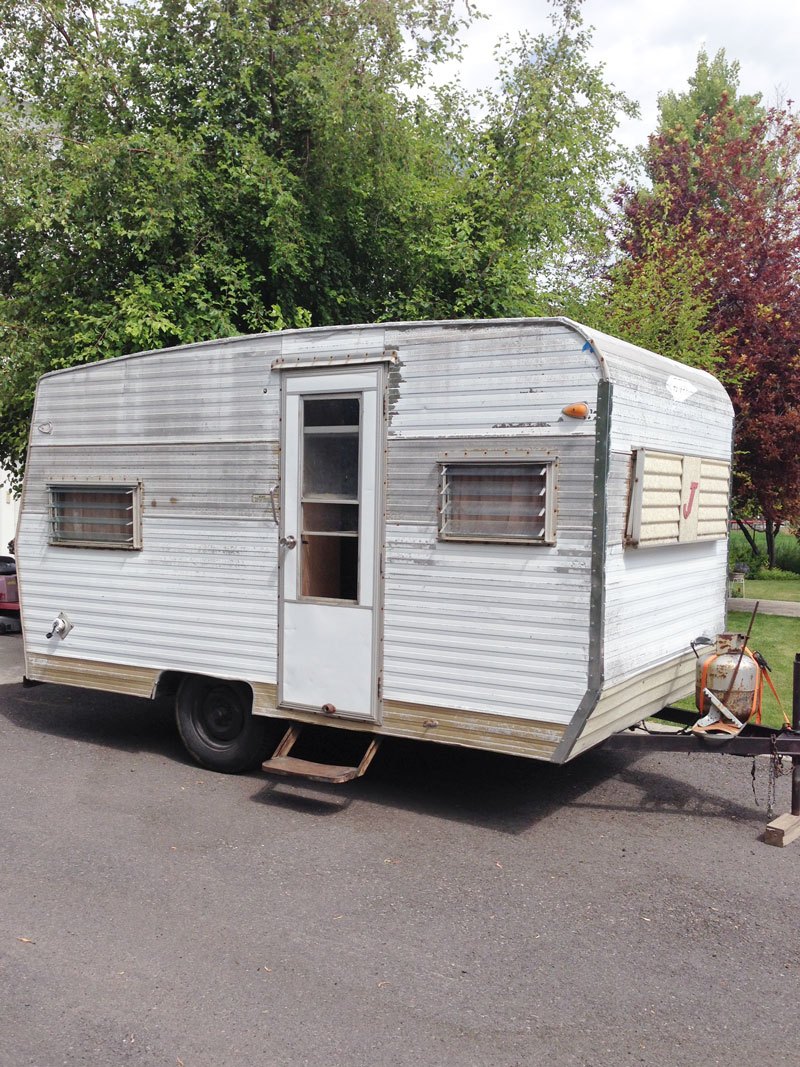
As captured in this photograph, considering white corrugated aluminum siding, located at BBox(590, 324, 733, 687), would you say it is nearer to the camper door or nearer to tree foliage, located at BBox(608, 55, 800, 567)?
the camper door

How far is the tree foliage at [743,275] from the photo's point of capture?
14.5 m

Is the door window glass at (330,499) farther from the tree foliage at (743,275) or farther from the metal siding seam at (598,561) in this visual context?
the tree foliage at (743,275)

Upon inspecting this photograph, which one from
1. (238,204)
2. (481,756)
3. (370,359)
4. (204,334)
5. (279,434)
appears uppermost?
(238,204)

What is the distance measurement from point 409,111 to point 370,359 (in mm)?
6673

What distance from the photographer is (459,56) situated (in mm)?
11875

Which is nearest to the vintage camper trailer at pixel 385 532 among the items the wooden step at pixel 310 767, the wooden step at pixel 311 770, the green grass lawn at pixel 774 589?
the wooden step at pixel 310 767

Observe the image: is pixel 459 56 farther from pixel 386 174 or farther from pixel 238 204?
pixel 238 204

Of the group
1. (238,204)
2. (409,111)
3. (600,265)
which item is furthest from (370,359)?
(600,265)

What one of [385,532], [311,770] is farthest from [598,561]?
[311,770]

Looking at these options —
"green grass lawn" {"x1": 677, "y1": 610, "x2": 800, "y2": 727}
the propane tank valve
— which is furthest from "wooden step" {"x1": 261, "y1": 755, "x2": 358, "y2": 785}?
"green grass lawn" {"x1": 677, "y1": 610, "x2": 800, "y2": 727}

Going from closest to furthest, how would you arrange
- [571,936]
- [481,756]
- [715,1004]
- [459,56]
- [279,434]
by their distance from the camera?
[715,1004] < [571,936] < [279,434] < [481,756] < [459,56]

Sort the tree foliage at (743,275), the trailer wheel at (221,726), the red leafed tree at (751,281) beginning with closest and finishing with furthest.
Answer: the trailer wheel at (221,726)
the tree foliage at (743,275)
the red leafed tree at (751,281)

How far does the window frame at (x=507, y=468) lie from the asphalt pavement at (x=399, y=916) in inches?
72.1

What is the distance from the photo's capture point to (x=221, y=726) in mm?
7191
